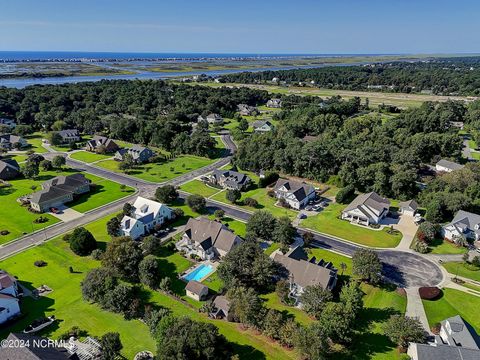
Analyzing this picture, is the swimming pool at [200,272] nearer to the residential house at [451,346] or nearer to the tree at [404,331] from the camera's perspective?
the tree at [404,331]

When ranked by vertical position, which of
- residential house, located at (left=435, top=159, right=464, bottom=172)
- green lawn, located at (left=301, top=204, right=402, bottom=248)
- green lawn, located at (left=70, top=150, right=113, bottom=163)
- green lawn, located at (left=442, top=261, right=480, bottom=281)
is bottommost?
green lawn, located at (left=301, top=204, right=402, bottom=248)

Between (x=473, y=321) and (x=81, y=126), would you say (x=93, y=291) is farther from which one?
(x=81, y=126)

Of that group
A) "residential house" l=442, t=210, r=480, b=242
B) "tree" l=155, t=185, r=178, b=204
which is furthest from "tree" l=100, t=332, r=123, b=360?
"residential house" l=442, t=210, r=480, b=242

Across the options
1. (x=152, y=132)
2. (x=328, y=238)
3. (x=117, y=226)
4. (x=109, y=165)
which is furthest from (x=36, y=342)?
(x=152, y=132)

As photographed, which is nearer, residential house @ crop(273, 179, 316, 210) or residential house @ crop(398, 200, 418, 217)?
residential house @ crop(398, 200, 418, 217)

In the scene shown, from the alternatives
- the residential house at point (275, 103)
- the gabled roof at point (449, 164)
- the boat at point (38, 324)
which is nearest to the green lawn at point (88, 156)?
the boat at point (38, 324)

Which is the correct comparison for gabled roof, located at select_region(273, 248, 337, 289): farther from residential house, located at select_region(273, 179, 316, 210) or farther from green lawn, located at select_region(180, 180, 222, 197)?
green lawn, located at select_region(180, 180, 222, 197)
